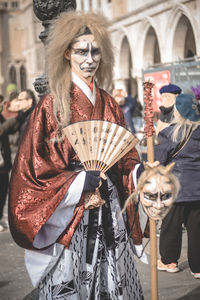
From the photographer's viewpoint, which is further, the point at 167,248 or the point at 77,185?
the point at 167,248

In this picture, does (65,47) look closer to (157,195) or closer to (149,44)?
(157,195)

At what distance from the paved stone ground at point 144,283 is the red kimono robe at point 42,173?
3.05 ft

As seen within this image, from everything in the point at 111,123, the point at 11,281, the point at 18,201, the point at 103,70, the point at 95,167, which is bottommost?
the point at 11,281

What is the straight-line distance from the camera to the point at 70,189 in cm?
251

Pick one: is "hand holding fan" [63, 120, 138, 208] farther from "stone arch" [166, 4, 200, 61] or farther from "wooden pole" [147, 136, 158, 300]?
"stone arch" [166, 4, 200, 61]

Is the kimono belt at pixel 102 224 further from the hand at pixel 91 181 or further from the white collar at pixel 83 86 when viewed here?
the white collar at pixel 83 86

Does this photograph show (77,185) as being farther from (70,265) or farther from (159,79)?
(159,79)

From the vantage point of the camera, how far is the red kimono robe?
8.30 ft

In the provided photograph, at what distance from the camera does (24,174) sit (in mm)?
2574

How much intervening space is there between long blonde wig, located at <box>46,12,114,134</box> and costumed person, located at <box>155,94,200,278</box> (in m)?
1.36

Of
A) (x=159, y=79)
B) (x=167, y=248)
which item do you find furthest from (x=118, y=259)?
(x=159, y=79)

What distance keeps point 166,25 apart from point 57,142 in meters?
12.6

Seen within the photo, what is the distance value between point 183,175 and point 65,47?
6.32ft

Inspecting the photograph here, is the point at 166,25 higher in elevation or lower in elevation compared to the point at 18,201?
higher
